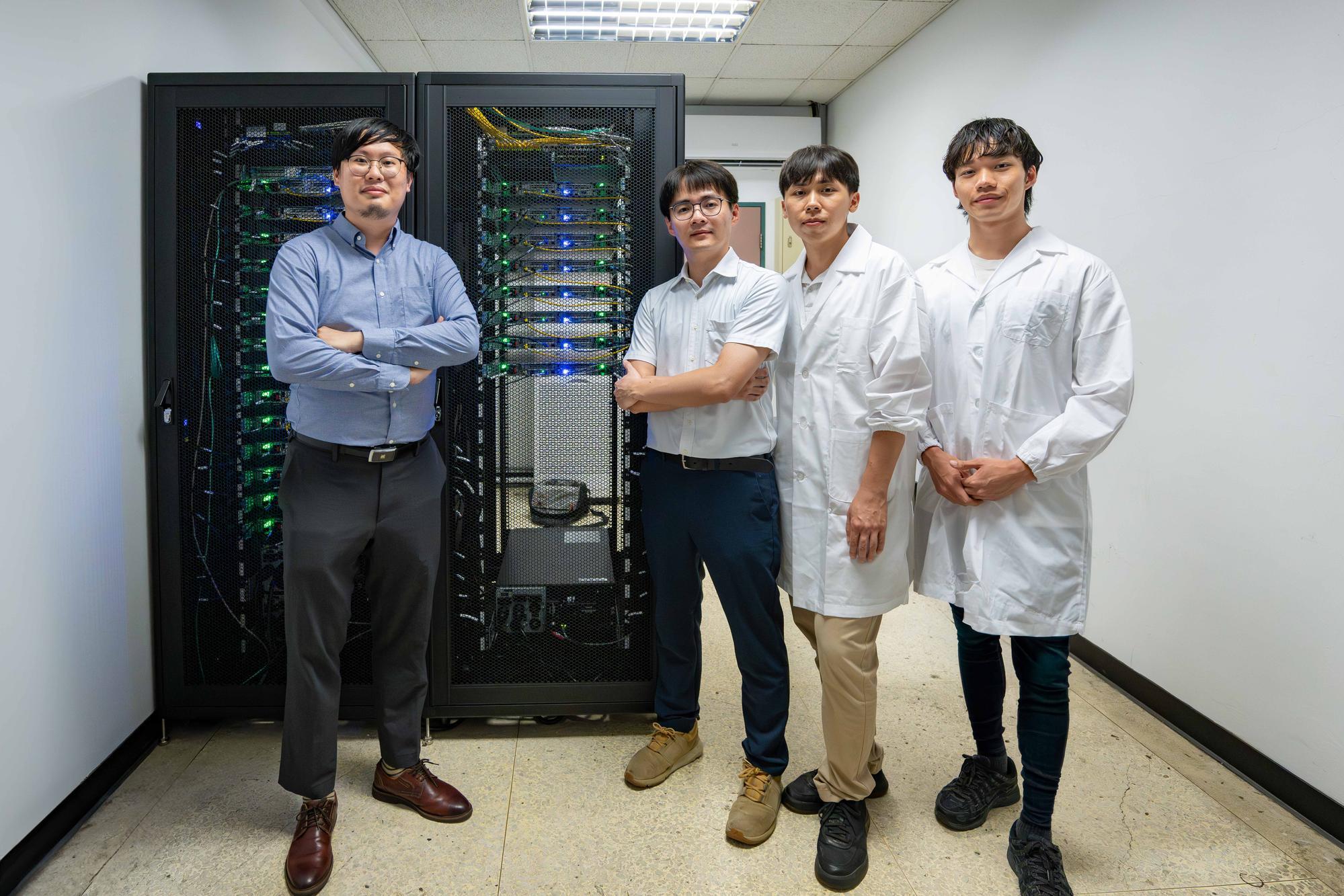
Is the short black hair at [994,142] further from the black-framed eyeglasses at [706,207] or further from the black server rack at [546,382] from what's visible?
the black server rack at [546,382]

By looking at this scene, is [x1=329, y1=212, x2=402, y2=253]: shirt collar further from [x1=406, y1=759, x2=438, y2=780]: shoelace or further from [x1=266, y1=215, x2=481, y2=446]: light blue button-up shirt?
[x1=406, y1=759, x2=438, y2=780]: shoelace

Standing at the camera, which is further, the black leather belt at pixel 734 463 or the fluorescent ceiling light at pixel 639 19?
the fluorescent ceiling light at pixel 639 19

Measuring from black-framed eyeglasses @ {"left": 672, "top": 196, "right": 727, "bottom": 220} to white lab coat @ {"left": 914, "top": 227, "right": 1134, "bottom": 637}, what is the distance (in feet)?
1.94

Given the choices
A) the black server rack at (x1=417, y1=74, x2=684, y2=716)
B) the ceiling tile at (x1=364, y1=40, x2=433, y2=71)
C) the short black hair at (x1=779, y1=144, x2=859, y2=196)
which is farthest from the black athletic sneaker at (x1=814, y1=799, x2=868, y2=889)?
the ceiling tile at (x1=364, y1=40, x2=433, y2=71)

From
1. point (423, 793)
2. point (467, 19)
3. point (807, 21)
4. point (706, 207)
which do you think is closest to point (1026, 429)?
point (706, 207)

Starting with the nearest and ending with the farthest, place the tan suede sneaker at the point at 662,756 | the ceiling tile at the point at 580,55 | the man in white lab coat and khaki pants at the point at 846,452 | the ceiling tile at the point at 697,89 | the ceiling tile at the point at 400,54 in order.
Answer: the man in white lab coat and khaki pants at the point at 846,452 < the tan suede sneaker at the point at 662,756 < the ceiling tile at the point at 400,54 < the ceiling tile at the point at 580,55 < the ceiling tile at the point at 697,89

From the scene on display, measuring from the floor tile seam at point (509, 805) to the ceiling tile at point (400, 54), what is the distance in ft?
12.4

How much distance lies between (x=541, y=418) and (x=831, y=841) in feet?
4.27

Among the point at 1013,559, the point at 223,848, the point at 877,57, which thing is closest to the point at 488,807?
the point at 223,848

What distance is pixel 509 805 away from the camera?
190 cm

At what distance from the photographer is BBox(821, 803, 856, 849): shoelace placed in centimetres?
168

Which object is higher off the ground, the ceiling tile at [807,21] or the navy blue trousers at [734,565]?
the ceiling tile at [807,21]

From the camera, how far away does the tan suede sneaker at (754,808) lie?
1.75 metres

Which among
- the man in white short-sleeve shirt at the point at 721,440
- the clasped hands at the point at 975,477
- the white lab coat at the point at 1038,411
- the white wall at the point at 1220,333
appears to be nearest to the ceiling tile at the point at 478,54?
the white wall at the point at 1220,333
